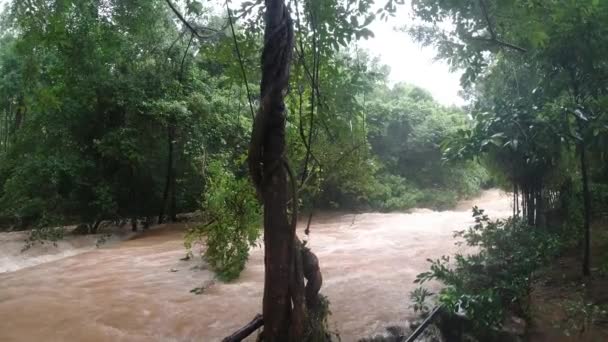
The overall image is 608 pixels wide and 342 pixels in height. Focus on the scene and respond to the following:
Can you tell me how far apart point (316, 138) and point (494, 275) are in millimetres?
2197

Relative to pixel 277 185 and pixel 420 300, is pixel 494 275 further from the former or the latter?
pixel 277 185

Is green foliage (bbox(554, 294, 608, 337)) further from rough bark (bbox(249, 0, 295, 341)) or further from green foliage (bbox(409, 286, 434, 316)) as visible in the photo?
rough bark (bbox(249, 0, 295, 341))

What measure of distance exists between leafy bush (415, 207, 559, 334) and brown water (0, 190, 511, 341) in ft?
2.76

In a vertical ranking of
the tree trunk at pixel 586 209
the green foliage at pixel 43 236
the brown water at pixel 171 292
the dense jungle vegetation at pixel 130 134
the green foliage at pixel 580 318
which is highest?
the dense jungle vegetation at pixel 130 134

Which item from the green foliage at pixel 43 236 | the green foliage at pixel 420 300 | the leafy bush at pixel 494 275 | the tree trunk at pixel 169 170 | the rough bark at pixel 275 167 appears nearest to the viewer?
the rough bark at pixel 275 167

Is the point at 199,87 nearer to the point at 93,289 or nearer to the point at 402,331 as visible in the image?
the point at 93,289

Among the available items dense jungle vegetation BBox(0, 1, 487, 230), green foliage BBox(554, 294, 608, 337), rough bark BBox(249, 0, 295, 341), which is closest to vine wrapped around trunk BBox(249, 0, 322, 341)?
rough bark BBox(249, 0, 295, 341)

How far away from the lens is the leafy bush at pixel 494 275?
336 centimetres

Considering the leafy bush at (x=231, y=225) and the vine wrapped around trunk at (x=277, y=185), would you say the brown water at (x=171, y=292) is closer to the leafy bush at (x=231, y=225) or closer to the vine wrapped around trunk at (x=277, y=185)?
the leafy bush at (x=231, y=225)

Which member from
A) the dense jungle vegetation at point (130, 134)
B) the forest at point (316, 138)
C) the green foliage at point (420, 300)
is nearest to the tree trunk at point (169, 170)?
the dense jungle vegetation at point (130, 134)

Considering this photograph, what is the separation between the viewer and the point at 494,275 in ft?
12.4

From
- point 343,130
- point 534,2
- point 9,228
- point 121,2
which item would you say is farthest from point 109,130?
point 534,2

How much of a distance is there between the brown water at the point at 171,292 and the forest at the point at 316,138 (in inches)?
10.0

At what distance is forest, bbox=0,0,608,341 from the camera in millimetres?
3246
